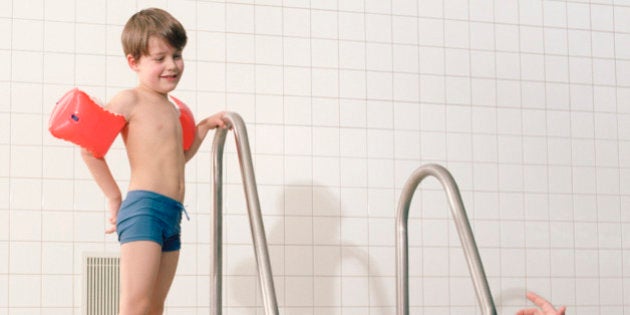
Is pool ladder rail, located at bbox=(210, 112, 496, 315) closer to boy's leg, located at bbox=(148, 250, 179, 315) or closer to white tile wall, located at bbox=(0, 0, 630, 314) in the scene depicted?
boy's leg, located at bbox=(148, 250, 179, 315)

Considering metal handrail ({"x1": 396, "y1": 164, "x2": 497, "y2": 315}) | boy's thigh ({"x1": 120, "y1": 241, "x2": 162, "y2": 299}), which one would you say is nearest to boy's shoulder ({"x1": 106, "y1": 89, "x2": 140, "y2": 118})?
boy's thigh ({"x1": 120, "y1": 241, "x2": 162, "y2": 299})

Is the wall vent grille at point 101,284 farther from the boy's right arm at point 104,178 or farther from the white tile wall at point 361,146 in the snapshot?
the boy's right arm at point 104,178

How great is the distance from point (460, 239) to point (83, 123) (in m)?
1.19

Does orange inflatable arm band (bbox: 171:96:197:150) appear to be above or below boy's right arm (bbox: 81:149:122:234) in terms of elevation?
above

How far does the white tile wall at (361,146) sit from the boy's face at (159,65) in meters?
1.47

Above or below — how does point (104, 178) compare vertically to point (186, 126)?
below

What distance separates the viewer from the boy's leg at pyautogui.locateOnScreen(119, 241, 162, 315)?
2.63m

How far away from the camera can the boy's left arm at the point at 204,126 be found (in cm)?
278

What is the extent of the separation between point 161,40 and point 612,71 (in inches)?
132

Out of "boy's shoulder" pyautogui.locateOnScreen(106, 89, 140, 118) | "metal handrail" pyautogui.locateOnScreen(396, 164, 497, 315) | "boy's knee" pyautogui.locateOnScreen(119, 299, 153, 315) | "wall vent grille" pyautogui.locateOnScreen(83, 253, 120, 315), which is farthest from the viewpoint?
"wall vent grille" pyautogui.locateOnScreen(83, 253, 120, 315)

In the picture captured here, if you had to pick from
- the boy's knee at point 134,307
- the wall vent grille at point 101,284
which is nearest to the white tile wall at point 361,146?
the wall vent grille at point 101,284

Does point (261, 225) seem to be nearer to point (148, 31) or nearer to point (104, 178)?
point (104, 178)

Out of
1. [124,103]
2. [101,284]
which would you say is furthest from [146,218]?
[101,284]

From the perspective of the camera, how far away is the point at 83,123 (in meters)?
2.65
